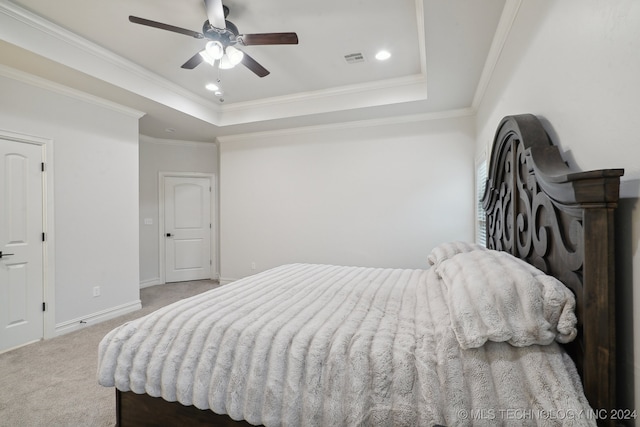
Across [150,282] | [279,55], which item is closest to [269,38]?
[279,55]

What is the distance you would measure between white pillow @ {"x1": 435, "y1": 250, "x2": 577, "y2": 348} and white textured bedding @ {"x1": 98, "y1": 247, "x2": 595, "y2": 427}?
0.4 inches

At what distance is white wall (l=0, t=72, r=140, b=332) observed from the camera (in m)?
2.92

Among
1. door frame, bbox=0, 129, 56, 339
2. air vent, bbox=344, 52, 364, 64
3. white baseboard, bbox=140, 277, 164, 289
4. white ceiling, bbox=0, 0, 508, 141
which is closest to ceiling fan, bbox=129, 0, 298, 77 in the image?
white ceiling, bbox=0, 0, 508, 141

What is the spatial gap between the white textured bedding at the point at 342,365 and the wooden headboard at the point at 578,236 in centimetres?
7

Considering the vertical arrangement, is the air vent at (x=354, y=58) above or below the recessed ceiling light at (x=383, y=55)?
above

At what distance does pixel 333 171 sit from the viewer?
4.41 m

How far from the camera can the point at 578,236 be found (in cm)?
93

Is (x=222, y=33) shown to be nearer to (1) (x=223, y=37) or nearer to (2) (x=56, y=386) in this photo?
(1) (x=223, y=37)

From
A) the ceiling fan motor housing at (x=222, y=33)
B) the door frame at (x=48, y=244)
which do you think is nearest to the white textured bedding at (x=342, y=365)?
the ceiling fan motor housing at (x=222, y=33)

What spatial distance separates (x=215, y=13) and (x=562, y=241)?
2575mm

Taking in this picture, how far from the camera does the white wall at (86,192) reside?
2924 mm

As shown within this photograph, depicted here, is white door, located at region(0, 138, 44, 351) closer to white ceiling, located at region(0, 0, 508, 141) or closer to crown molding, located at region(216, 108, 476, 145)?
white ceiling, located at region(0, 0, 508, 141)

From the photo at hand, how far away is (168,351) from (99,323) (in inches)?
115

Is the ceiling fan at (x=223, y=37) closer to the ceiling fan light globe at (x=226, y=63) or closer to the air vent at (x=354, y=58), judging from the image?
the ceiling fan light globe at (x=226, y=63)
